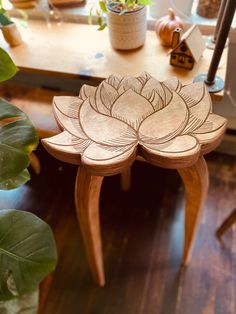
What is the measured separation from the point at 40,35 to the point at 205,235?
105cm

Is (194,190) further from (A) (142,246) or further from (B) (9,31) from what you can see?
(B) (9,31)

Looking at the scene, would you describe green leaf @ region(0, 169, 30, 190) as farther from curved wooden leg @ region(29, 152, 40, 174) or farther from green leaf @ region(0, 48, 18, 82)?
curved wooden leg @ region(29, 152, 40, 174)

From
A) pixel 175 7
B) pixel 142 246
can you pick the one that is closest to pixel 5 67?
pixel 175 7

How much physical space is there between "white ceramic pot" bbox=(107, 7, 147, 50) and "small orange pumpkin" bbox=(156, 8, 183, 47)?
0.06 meters

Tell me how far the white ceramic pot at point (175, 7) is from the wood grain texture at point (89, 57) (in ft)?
0.32

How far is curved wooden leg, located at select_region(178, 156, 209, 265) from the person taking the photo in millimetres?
684

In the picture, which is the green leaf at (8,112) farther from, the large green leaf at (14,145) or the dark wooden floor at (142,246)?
the dark wooden floor at (142,246)

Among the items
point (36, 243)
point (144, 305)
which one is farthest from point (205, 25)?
point (144, 305)

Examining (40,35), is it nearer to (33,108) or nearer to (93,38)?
(93,38)

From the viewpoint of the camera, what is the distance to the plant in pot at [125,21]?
833mm

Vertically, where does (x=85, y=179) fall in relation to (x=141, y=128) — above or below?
below

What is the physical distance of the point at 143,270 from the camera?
1.09m

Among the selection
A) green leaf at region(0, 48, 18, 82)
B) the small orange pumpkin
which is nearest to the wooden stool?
green leaf at region(0, 48, 18, 82)

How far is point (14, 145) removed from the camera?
53 centimetres
